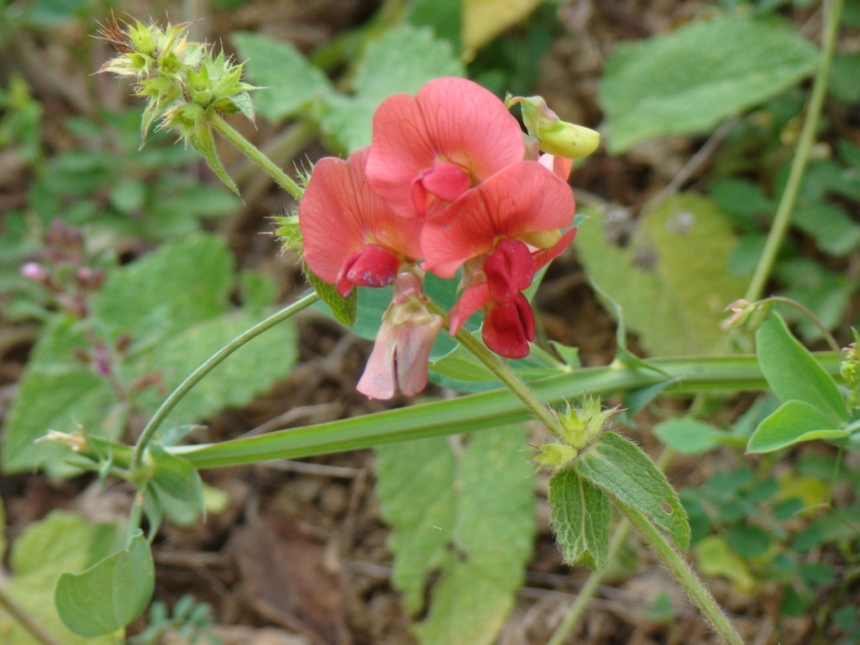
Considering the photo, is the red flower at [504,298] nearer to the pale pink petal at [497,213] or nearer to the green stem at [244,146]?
the pale pink petal at [497,213]

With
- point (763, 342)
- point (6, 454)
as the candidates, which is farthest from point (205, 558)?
point (763, 342)

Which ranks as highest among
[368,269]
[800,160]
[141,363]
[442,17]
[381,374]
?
[442,17]

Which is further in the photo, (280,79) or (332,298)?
(280,79)

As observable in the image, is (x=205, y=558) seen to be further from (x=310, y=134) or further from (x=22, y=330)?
(x=310, y=134)

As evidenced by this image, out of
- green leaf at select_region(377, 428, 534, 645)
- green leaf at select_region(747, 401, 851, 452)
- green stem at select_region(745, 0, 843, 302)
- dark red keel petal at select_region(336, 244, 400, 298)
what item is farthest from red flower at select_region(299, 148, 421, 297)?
green stem at select_region(745, 0, 843, 302)

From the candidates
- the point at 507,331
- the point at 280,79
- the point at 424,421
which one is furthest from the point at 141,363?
the point at 507,331

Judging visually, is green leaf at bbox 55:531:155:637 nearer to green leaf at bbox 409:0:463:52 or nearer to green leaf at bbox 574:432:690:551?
green leaf at bbox 574:432:690:551

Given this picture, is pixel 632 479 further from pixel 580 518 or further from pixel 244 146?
pixel 244 146

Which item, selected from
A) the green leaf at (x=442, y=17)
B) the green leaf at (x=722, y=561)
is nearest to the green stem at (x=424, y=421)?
the green leaf at (x=722, y=561)
